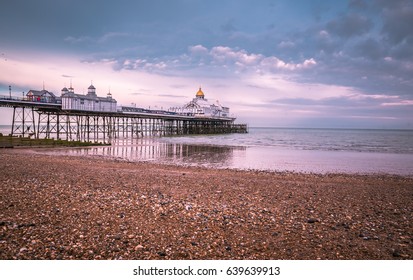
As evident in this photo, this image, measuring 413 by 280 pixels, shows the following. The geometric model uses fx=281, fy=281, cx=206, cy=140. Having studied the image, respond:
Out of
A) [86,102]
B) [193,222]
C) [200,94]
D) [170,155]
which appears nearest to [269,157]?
[170,155]

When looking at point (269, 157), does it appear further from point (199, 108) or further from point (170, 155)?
point (199, 108)

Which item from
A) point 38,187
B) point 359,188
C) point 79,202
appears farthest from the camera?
point 359,188

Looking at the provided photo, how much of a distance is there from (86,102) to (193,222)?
46658 mm

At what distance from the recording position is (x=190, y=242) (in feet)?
15.2

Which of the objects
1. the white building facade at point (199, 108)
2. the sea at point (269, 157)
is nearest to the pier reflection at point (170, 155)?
the sea at point (269, 157)

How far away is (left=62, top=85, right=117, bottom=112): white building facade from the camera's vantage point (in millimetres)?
43656

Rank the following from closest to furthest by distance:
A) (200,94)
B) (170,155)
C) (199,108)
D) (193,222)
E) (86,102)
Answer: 1. (193,222)
2. (170,155)
3. (86,102)
4. (199,108)
5. (200,94)

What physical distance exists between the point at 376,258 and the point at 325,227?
4.12 feet

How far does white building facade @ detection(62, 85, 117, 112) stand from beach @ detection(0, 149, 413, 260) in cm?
3817

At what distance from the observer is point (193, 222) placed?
5.59m

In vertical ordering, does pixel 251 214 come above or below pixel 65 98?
below

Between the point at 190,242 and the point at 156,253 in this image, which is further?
the point at 190,242
